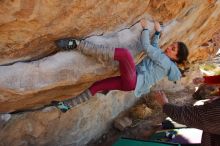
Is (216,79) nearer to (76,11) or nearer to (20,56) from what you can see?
(76,11)

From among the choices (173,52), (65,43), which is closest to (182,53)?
(173,52)

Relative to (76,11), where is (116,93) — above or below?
below

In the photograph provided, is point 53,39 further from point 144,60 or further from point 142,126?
point 142,126

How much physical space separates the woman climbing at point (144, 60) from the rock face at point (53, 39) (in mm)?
118

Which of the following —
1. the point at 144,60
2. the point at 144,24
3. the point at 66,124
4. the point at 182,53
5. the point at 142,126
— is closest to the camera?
the point at 182,53

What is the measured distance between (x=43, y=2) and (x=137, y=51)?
162 cm

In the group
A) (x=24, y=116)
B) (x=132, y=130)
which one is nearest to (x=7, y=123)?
(x=24, y=116)

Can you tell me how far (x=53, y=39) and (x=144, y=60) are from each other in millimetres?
Result: 1280

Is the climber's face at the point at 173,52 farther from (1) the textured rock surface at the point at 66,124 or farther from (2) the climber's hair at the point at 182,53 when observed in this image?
(1) the textured rock surface at the point at 66,124

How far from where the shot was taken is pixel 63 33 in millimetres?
4453

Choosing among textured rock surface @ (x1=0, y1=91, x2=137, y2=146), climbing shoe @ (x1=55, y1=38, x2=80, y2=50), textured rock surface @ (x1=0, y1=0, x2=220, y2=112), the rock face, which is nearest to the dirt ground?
textured rock surface @ (x1=0, y1=91, x2=137, y2=146)

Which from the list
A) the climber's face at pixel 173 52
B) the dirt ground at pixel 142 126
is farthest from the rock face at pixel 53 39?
the dirt ground at pixel 142 126

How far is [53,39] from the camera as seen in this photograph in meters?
4.48

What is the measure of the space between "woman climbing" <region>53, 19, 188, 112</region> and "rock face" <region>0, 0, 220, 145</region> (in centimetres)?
12
